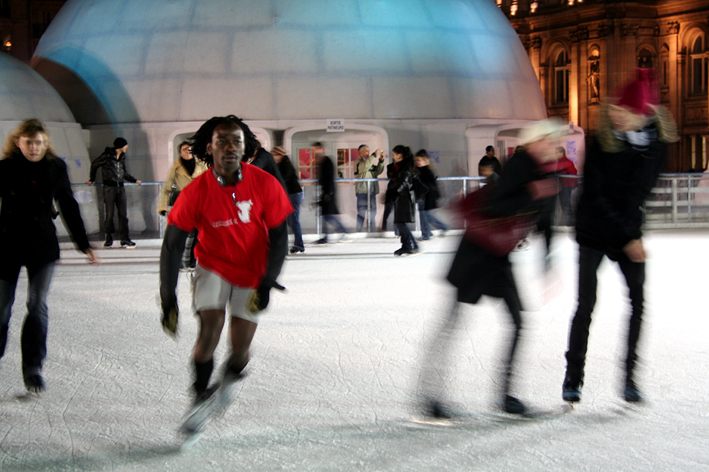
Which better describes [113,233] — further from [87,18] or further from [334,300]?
[87,18]

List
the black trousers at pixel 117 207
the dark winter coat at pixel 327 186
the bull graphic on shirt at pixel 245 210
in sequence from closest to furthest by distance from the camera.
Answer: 1. the bull graphic on shirt at pixel 245 210
2. the dark winter coat at pixel 327 186
3. the black trousers at pixel 117 207

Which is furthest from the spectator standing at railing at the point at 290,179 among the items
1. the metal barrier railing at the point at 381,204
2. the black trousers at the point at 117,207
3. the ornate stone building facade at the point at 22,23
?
the ornate stone building facade at the point at 22,23

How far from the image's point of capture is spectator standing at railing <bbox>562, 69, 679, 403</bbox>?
4.54 meters

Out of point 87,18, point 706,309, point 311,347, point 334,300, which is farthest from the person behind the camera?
point 87,18

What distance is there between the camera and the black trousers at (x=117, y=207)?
15250 mm

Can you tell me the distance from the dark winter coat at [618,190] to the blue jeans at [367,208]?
12.4 metres

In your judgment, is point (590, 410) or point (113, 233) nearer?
point (590, 410)

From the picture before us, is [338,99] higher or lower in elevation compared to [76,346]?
higher

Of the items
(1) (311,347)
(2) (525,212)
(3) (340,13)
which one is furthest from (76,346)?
(3) (340,13)

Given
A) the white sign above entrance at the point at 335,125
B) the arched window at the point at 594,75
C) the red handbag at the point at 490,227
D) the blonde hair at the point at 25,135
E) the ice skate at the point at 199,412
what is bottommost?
the ice skate at the point at 199,412

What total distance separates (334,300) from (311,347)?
2.35 metres

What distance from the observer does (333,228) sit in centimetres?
1661

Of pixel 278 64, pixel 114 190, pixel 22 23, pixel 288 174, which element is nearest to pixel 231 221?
pixel 288 174

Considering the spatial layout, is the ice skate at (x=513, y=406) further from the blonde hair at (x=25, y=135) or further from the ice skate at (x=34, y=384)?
the blonde hair at (x=25, y=135)
